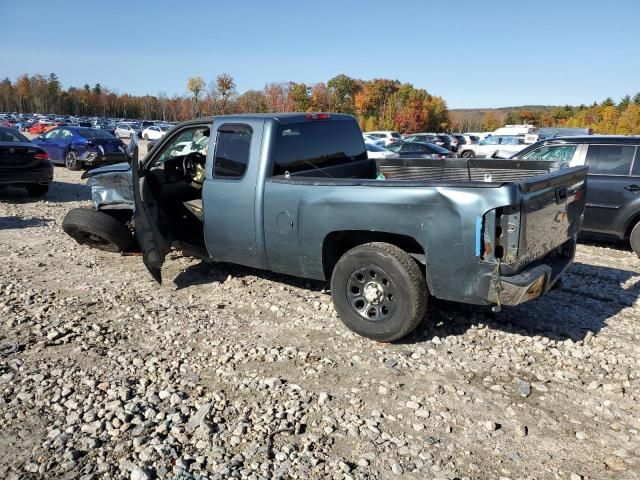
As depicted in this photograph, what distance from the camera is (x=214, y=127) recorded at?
5395 millimetres

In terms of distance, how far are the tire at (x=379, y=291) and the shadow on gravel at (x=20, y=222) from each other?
6.67m

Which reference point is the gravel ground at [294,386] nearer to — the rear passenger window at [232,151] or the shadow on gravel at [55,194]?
the rear passenger window at [232,151]

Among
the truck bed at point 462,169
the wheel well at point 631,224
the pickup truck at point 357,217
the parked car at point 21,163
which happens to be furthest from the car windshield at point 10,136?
the wheel well at point 631,224

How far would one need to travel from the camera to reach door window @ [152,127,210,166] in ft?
19.0

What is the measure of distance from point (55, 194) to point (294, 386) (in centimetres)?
1078

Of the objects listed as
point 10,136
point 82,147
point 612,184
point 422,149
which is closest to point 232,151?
point 612,184

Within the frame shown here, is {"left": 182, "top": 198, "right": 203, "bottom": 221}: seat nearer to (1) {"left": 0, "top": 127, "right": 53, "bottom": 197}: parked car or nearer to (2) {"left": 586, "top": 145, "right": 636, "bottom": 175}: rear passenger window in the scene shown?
(2) {"left": 586, "top": 145, "right": 636, "bottom": 175}: rear passenger window

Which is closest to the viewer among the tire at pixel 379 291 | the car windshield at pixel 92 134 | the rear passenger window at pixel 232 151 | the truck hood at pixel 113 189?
the tire at pixel 379 291

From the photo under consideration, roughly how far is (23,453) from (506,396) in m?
3.11

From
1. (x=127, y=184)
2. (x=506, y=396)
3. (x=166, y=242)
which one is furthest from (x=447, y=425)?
(x=127, y=184)

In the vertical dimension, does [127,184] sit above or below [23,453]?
above

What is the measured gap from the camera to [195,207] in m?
6.46

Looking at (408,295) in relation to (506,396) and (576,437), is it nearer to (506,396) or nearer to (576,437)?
(506,396)

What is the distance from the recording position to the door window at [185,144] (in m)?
5.79
